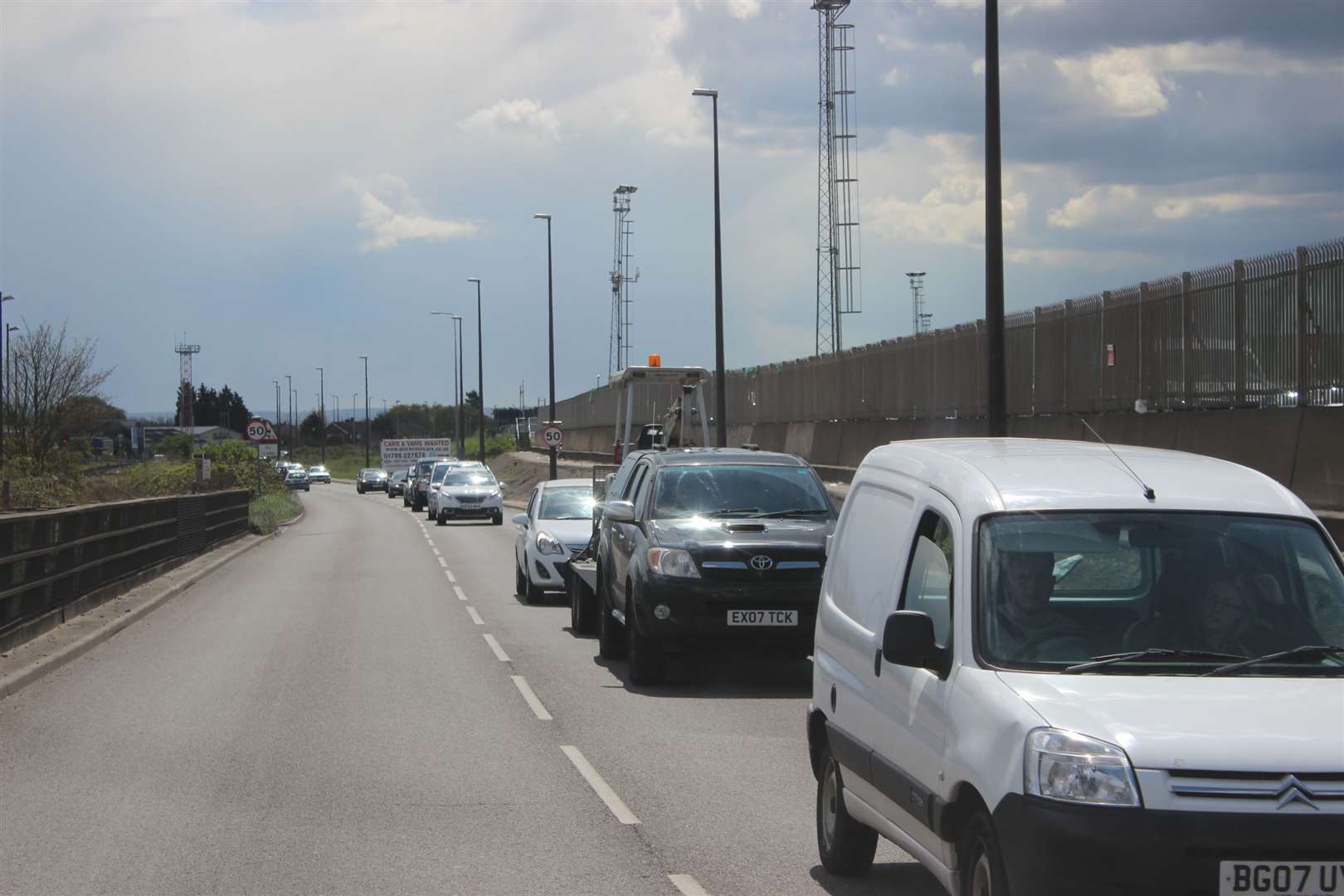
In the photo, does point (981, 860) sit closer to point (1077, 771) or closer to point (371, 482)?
point (1077, 771)

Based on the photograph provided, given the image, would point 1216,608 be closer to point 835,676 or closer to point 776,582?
point 835,676

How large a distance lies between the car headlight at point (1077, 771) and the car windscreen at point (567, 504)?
16861 millimetres

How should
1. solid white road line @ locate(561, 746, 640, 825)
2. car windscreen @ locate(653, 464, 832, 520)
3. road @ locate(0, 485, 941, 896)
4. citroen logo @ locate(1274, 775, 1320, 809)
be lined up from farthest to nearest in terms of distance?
car windscreen @ locate(653, 464, 832, 520), solid white road line @ locate(561, 746, 640, 825), road @ locate(0, 485, 941, 896), citroen logo @ locate(1274, 775, 1320, 809)

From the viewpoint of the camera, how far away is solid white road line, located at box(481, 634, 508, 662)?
576 inches

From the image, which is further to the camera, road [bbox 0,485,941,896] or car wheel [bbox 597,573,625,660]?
car wheel [bbox 597,573,625,660]

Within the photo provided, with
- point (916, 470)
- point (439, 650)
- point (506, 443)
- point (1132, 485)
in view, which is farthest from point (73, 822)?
point (506, 443)

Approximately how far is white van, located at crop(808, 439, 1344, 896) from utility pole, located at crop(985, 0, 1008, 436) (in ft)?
31.8

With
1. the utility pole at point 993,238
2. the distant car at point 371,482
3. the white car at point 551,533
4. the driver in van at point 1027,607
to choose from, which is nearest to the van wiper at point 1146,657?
the driver in van at point 1027,607

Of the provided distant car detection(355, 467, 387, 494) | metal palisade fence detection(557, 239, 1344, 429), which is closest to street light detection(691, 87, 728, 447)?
metal palisade fence detection(557, 239, 1344, 429)

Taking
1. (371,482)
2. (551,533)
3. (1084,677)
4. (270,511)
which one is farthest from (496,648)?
(371,482)

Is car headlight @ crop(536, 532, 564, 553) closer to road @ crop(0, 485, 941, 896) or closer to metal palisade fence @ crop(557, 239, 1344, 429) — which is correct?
road @ crop(0, 485, 941, 896)

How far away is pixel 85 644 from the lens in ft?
49.5

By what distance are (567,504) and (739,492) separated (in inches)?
339

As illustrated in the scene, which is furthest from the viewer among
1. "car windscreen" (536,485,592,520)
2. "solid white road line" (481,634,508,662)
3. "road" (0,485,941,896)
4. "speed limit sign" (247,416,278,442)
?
"speed limit sign" (247,416,278,442)
